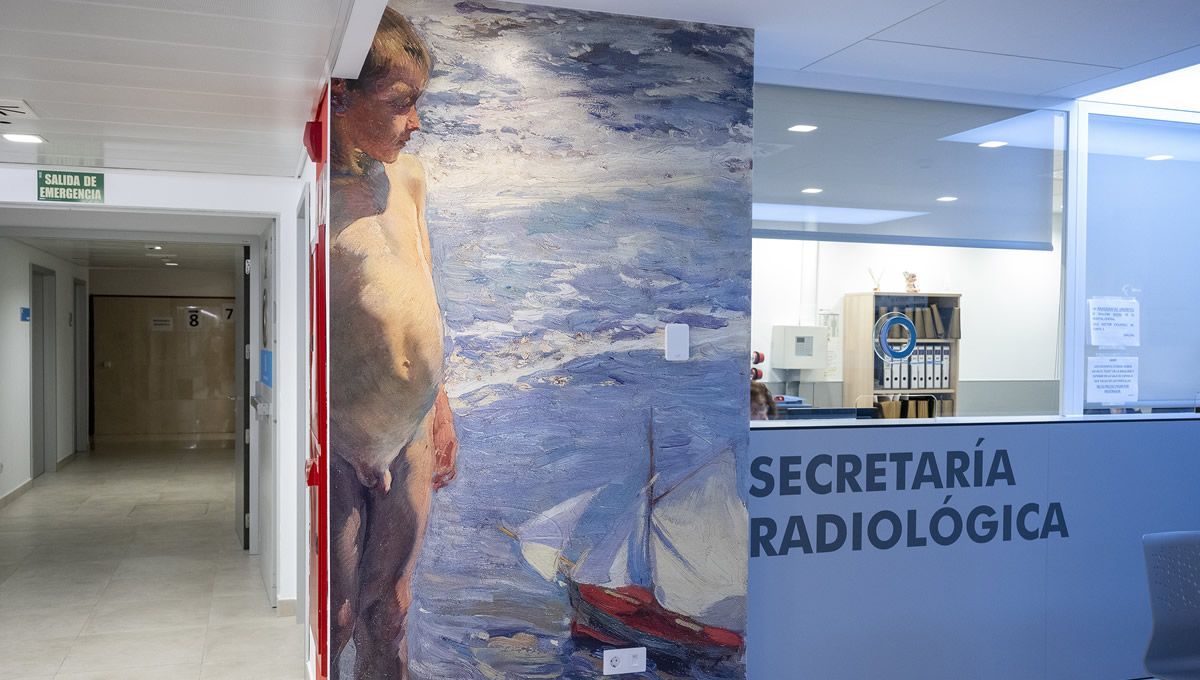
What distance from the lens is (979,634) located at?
13.7ft

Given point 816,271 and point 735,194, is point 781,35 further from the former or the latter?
point 816,271

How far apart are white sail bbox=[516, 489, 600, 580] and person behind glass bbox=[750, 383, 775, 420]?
1118mm

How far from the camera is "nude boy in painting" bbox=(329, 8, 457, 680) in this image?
3090mm

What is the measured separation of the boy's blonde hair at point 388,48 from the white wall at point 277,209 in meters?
2.18

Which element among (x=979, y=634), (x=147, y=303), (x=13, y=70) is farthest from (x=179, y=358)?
(x=979, y=634)

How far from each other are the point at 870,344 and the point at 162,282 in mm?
12220

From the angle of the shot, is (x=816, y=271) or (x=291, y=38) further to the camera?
(x=816, y=271)

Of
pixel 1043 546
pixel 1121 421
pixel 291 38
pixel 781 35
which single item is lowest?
pixel 1043 546

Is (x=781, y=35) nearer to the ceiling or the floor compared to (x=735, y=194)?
nearer to the ceiling

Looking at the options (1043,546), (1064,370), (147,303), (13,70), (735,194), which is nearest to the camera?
(13,70)

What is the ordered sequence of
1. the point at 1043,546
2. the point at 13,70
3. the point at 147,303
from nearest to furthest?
the point at 13,70, the point at 1043,546, the point at 147,303

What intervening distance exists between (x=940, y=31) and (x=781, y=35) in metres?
0.59

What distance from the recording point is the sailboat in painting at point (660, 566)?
10.9 ft

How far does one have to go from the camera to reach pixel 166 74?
3.17 meters
